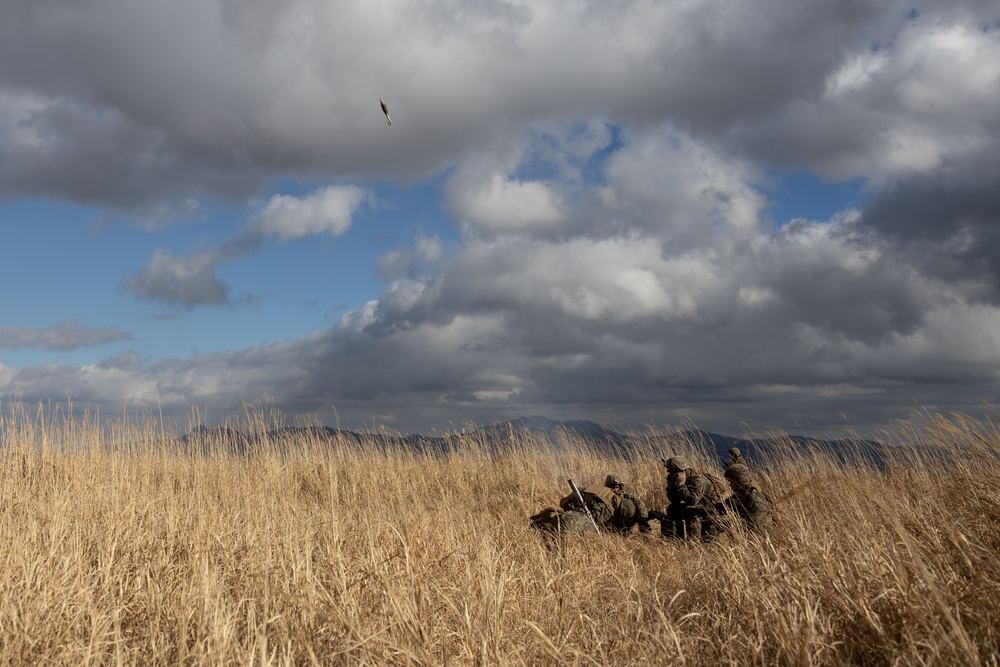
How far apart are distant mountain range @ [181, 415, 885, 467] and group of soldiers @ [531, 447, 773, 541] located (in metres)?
2.90

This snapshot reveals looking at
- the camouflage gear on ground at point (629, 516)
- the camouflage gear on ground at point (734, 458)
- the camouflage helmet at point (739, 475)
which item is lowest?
the camouflage gear on ground at point (629, 516)

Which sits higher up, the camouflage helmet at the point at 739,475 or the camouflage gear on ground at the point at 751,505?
the camouflage helmet at the point at 739,475

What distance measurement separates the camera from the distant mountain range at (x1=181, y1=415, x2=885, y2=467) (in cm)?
1109

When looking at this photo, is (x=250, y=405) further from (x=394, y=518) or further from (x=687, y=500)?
(x=687, y=500)

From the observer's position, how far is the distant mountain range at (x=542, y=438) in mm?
11086

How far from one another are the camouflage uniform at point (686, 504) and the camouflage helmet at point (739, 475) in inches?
11.2

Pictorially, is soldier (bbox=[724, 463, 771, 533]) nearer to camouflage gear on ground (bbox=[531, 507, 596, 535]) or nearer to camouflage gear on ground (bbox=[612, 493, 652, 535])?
camouflage gear on ground (bbox=[612, 493, 652, 535])

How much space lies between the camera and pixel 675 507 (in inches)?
323

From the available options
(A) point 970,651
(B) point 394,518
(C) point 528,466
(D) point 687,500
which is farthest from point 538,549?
(C) point 528,466

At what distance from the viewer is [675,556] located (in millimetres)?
6738

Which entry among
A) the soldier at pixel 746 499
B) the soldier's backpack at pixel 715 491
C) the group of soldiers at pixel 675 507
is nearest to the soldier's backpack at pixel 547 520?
the group of soldiers at pixel 675 507

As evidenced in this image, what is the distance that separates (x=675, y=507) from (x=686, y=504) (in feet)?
1.00

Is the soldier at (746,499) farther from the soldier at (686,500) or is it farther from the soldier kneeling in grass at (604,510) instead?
the soldier kneeling in grass at (604,510)

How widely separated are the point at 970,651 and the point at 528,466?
10.3 m
